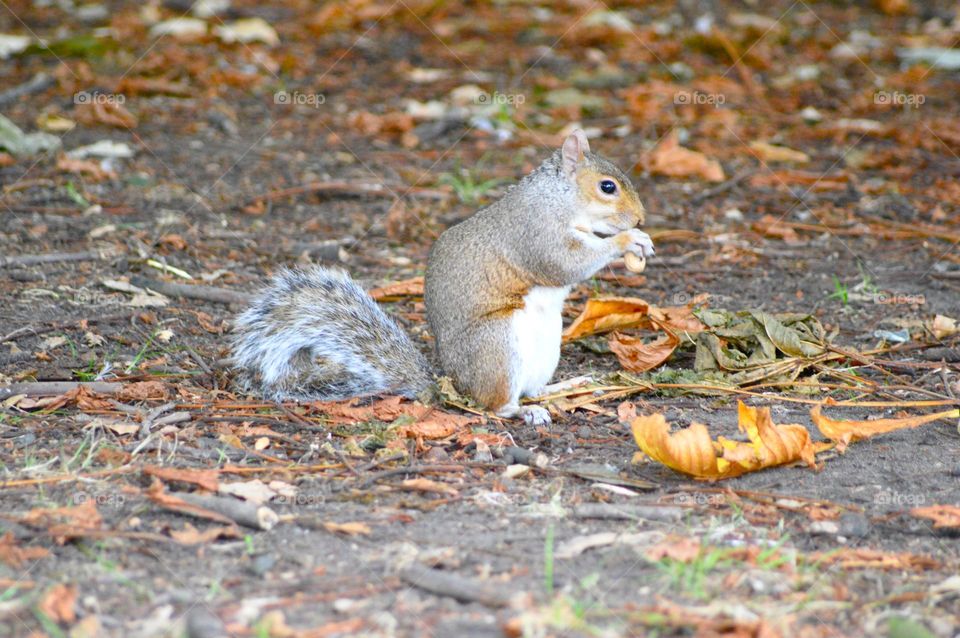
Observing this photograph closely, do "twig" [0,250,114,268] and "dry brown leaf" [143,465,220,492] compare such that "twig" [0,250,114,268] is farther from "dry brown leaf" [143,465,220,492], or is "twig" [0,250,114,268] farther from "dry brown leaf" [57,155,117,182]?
"dry brown leaf" [143,465,220,492]

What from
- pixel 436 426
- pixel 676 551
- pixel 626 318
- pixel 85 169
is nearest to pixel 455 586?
pixel 676 551

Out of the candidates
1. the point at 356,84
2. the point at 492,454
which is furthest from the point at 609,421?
the point at 356,84

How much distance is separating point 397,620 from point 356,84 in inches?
223

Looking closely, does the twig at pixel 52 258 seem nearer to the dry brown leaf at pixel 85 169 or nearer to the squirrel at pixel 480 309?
the dry brown leaf at pixel 85 169

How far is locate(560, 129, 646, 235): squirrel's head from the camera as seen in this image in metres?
3.63

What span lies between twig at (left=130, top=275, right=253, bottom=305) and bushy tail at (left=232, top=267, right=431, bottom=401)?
67cm

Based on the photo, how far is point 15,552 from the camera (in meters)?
2.37

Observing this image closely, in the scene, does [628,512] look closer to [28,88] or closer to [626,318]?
[626,318]

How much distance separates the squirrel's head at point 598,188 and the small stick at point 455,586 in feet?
5.32

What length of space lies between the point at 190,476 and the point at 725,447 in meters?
1.31

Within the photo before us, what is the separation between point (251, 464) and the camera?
2.97m

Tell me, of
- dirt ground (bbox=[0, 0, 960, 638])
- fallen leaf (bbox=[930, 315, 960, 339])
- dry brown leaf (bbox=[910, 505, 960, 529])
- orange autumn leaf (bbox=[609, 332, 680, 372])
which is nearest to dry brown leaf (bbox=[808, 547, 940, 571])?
dirt ground (bbox=[0, 0, 960, 638])

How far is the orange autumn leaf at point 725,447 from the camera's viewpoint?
9.32 ft

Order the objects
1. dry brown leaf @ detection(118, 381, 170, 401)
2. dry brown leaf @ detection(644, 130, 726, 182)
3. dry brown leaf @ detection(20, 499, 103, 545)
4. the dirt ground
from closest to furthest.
Answer: the dirt ground → dry brown leaf @ detection(20, 499, 103, 545) → dry brown leaf @ detection(118, 381, 170, 401) → dry brown leaf @ detection(644, 130, 726, 182)
